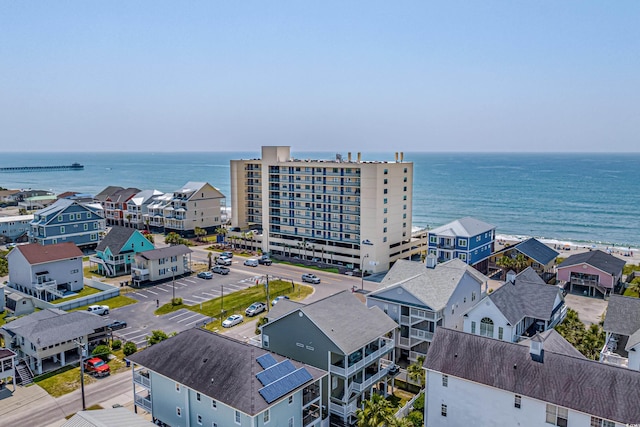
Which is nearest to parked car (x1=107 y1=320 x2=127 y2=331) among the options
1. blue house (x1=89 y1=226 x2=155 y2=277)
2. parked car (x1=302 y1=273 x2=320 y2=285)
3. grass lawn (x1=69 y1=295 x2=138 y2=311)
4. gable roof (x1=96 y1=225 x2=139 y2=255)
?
grass lawn (x1=69 y1=295 x2=138 y2=311)

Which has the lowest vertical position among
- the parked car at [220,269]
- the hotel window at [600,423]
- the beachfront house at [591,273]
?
the parked car at [220,269]

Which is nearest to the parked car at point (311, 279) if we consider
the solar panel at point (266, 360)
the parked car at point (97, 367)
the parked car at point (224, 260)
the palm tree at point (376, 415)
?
the parked car at point (224, 260)

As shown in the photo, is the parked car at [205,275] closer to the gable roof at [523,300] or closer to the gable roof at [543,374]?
the gable roof at [523,300]

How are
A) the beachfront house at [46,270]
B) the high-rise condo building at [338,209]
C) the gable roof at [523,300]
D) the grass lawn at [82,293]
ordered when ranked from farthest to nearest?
the high-rise condo building at [338,209] < the beachfront house at [46,270] < the grass lawn at [82,293] < the gable roof at [523,300]

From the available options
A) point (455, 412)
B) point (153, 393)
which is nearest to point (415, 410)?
point (455, 412)

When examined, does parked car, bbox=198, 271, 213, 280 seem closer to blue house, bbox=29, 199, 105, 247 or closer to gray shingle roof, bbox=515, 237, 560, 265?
blue house, bbox=29, 199, 105, 247

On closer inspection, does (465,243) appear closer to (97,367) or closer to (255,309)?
(255,309)

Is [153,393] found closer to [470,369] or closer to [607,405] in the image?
[470,369]
